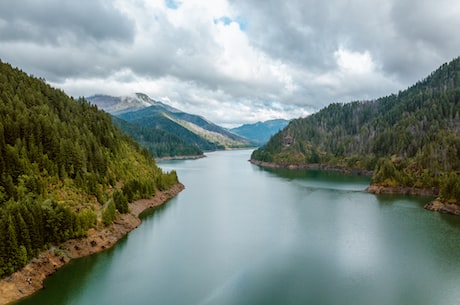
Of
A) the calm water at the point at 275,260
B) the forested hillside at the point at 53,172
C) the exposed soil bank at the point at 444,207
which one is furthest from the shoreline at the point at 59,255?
the exposed soil bank at the point at 444,207

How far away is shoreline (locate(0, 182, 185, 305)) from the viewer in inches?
1677

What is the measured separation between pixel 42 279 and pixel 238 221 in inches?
1764

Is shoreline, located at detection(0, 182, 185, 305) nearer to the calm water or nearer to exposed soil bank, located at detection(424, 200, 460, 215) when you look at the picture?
the calm water

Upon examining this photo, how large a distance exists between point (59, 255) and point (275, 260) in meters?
32.2

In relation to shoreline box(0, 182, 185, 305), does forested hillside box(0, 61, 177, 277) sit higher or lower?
higher

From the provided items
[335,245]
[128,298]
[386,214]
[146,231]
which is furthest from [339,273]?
[386,214]

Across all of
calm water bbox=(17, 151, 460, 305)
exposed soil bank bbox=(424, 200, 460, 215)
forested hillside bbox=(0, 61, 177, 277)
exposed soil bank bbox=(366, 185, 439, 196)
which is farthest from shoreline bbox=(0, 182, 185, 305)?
exposed soil bank bbox=(366, 185, 439, 196)

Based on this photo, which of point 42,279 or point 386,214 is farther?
point 386,214

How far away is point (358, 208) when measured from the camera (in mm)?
96438

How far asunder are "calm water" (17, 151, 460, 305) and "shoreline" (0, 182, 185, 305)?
145cm

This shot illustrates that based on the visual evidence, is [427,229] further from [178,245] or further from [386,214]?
[178,245]

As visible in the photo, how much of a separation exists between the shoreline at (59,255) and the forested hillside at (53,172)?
1189mm

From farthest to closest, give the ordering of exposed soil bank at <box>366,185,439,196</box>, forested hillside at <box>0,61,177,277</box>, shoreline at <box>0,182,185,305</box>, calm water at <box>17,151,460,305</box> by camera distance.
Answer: exposed soil bank at <box>366,185,439,196</box> → forested hillside at <box>0,61,177,277</box> → calm water at <box>17,151,460,305</box> → shoreline at <box>0,182,185,305</box>

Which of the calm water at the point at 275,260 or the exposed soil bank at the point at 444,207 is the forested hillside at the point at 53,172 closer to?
the calm water at the point at 275,260
